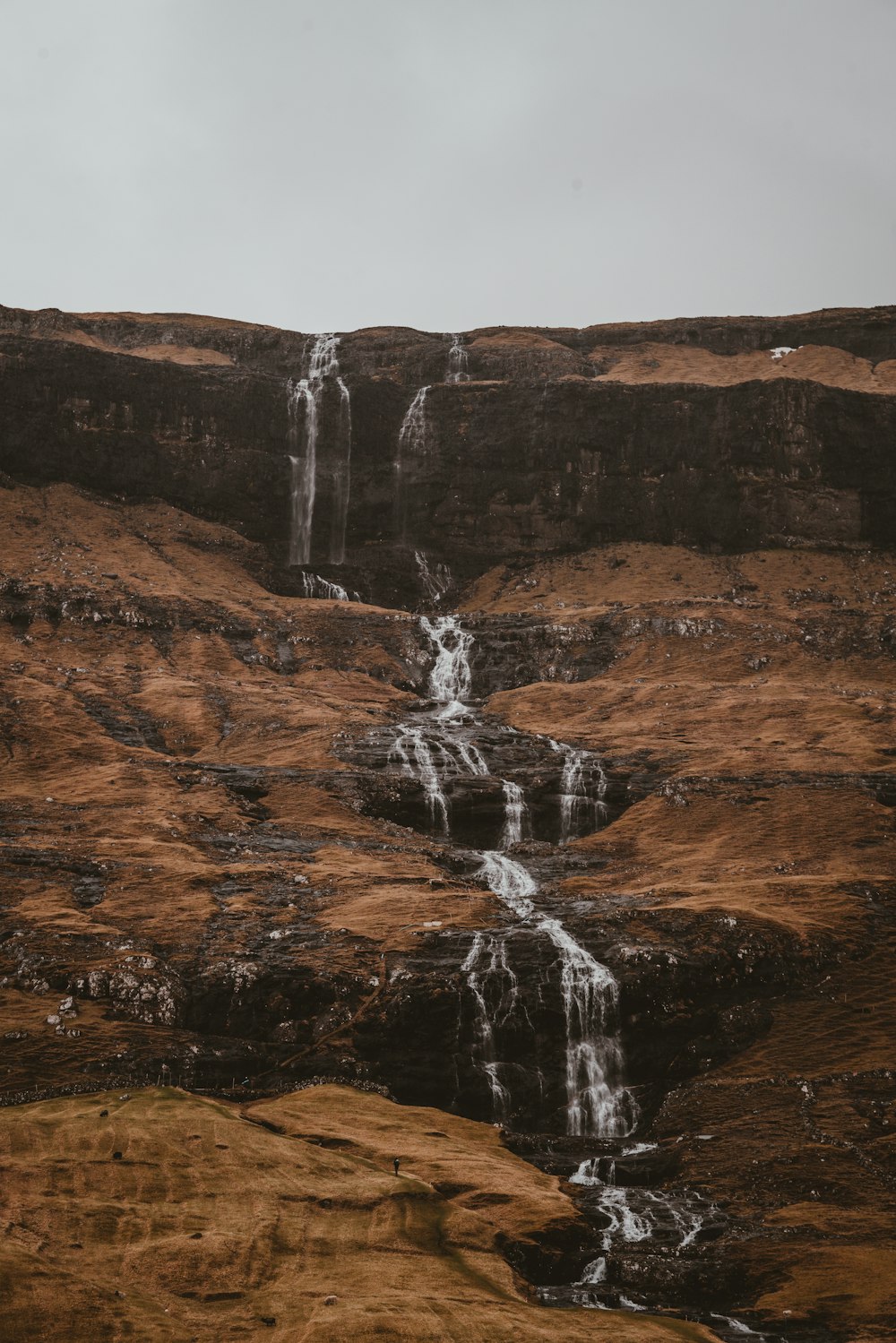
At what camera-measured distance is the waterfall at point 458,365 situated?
110312mm

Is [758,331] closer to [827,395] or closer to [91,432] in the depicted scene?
[827,395]

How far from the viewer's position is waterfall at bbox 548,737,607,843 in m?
53.0

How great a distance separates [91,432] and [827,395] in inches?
2536

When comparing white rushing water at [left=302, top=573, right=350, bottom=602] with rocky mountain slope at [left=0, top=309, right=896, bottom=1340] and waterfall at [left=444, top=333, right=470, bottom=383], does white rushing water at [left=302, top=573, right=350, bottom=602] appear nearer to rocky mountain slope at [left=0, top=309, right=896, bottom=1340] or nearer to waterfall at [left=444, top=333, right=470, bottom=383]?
rocky mountain slope at [left=0, top=309, right=896, bottom=1340]

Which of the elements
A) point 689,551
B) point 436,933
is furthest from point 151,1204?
point 689,551

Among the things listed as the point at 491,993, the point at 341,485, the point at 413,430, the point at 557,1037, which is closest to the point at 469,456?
the point at 413,430

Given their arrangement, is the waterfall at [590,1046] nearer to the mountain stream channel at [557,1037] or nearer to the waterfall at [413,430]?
the mountain stream channel at [557,1037]

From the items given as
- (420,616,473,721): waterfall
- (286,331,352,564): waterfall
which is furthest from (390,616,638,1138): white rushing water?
(286,331,352,564): waterfall

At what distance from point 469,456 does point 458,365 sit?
49.5 feet

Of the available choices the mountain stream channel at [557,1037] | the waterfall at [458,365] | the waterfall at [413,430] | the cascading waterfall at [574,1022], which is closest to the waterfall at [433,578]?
the waterfall at [413,430]

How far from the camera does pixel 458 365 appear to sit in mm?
111625

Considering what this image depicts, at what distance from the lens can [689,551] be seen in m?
98.0

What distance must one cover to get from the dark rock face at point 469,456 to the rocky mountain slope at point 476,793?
37 centimetres

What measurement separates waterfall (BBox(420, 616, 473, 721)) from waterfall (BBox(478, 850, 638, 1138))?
35.8 meters
